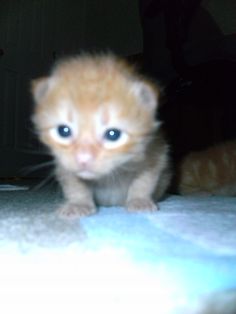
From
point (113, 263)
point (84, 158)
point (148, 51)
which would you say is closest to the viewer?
point (113, 263)

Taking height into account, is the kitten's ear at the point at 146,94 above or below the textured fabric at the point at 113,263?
above

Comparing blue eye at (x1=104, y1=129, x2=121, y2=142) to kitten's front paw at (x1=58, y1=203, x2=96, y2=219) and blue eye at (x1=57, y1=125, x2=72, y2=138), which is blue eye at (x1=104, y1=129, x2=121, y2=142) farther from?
kitten's front paw at (x1=58, y1=203, x2=96, y2=219)

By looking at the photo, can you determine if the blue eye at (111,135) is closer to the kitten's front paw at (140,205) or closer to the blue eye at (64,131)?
the blue eye at (64,131)

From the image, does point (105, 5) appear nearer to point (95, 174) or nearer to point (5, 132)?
point (5, 132)

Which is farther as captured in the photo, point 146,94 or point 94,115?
point 146,94

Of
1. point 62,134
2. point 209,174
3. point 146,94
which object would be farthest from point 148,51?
point 62,134

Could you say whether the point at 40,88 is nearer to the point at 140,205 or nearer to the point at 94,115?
the point at 94,115

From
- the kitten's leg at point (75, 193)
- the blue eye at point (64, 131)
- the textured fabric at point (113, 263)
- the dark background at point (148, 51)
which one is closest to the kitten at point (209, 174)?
the dark background at point (148, 51)
